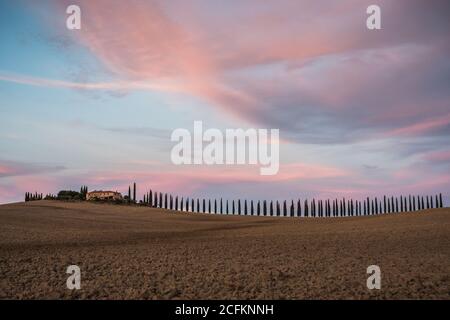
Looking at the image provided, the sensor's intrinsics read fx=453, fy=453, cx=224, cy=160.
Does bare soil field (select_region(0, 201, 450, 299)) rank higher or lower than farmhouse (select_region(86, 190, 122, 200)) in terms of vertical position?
lower

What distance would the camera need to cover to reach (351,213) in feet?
294

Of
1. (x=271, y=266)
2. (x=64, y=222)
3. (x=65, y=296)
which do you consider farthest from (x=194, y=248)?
(x=64, y=222)

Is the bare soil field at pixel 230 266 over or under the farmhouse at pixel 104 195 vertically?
under

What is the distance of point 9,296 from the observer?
40.0 feet

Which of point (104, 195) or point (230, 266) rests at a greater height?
point (104, 195)

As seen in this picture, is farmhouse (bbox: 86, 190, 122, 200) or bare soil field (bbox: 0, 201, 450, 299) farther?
farmhouse (bbox: 86, 190, 122, 200)

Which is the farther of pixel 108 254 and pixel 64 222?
pixel 64 222

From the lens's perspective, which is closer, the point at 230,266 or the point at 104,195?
the point at 230,266

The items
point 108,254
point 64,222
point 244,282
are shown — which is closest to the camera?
point 244,282

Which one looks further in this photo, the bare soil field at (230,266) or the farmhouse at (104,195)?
the farmhouse at (104,195)
